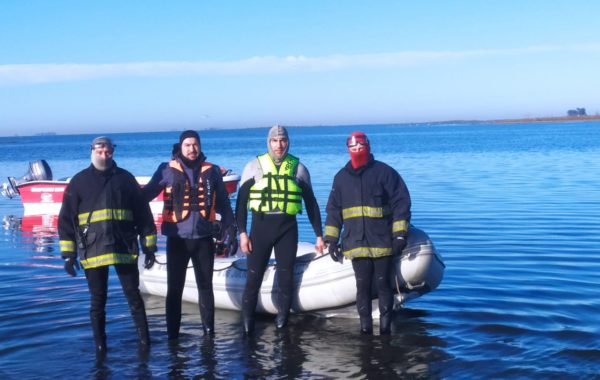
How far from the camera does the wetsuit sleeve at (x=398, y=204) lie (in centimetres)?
639

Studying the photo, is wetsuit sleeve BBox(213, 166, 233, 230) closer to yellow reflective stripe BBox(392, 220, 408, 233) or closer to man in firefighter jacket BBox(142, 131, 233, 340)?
man in firefighter jacket BBox(142, 131, 233, 340)

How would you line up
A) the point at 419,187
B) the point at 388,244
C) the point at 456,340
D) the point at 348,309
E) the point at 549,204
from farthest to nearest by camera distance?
1. the point at 419,187
2. the point at 549,204
3. the point at 348,309
4. the point at 456,340
5. the point at 388,244

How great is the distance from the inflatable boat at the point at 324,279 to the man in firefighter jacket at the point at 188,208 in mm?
856

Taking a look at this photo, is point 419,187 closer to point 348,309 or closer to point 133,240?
point 348,309

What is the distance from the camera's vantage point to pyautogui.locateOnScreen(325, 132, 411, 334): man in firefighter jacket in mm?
6418

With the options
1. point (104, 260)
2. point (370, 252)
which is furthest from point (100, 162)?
point (370, 252)

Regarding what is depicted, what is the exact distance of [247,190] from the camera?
22.1 feet

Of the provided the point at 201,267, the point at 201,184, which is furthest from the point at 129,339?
the point at 201,184

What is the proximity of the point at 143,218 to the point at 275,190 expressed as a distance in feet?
3.93

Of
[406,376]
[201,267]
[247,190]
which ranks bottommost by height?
[406,376]

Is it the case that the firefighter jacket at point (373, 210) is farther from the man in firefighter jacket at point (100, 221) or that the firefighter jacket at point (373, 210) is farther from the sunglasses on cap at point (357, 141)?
the man in firefighter jacket at point (100, 221)

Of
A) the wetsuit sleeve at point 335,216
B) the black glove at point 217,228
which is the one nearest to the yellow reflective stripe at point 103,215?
the black glove at point 217,228

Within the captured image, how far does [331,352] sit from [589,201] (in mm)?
11825

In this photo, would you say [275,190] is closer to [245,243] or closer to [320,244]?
[245,243]
